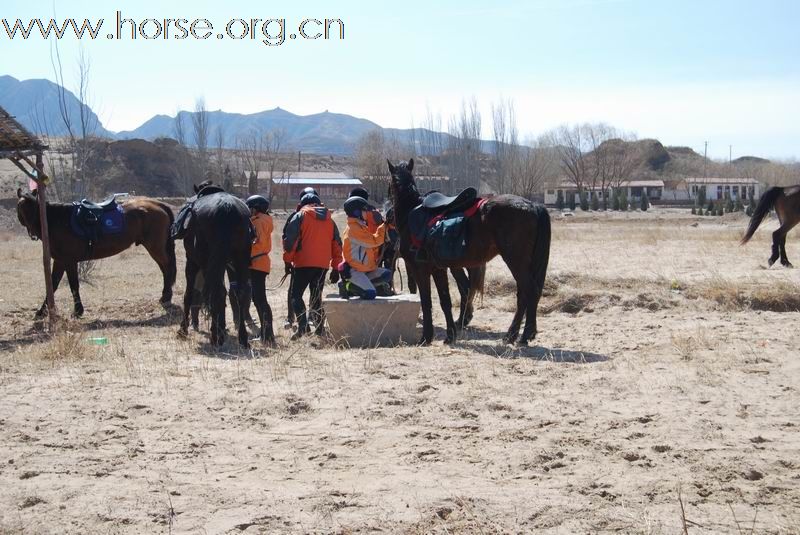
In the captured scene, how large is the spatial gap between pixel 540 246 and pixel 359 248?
2219 mm

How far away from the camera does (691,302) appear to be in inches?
456

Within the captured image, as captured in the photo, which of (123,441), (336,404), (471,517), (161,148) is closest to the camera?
(471,517)

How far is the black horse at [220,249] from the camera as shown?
9156mm

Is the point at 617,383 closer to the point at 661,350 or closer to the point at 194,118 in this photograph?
the point at 661,350

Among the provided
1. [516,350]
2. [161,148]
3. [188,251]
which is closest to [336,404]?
[516,350]

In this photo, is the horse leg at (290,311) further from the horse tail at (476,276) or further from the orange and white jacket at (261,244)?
the horse tail at (476,276)

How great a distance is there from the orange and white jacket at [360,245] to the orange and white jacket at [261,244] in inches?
36.2

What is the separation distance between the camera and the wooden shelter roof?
10648 millimetres

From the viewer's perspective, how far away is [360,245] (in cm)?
1002

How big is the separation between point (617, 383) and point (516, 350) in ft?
6.10

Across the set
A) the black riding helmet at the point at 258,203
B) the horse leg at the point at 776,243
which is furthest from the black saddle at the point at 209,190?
the horse leg at the point at 776,243

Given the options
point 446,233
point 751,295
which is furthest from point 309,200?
point 751,295

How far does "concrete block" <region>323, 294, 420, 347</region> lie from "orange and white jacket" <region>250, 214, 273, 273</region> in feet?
3.13

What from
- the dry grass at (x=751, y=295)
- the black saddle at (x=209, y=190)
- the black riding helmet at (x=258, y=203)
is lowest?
the dry grass at (x=751, y=295)
